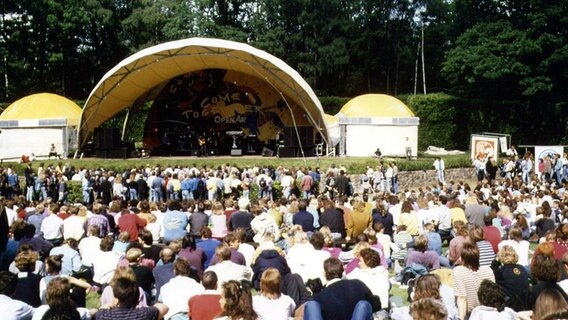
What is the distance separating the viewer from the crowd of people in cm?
498

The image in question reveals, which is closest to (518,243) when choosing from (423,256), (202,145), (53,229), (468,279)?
(423,256)

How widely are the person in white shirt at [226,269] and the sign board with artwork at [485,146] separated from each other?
18.0 m

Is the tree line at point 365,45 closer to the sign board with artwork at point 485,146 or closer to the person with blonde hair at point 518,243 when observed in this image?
the sign board with artwork at point 485,146

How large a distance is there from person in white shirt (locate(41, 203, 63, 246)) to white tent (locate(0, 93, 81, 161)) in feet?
58.9

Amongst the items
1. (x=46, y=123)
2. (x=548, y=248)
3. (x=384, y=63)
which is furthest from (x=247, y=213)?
(x=384, y=63)

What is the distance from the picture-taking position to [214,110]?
31422 mm

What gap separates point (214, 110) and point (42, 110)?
7787 millimetres

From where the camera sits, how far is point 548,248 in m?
6.86

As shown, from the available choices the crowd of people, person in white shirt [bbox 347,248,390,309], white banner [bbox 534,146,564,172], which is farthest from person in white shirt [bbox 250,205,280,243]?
white banner [bbox 534,146,564,172]

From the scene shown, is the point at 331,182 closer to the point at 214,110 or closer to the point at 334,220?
the point at 334,220

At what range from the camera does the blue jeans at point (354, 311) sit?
195 inches

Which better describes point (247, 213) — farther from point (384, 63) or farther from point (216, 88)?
point (384, 63)

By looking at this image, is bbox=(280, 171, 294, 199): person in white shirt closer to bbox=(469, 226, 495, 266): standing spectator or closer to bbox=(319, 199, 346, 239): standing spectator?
bbox=(319, 199, 346, 239): standing spectator

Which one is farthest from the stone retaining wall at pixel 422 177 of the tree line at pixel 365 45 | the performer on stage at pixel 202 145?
the performer on stage at pixel 202 145
